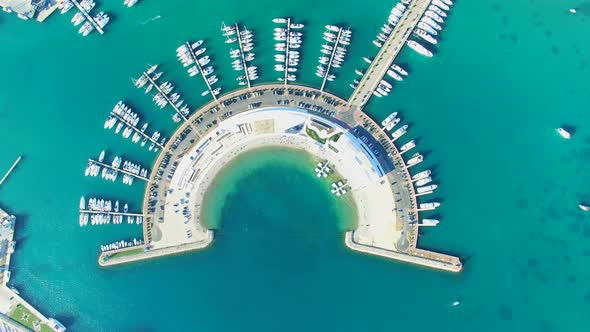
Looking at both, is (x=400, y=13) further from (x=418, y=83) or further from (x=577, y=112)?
(x=577, y=112)

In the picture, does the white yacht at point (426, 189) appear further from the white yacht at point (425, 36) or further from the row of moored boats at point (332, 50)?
the white yacht at point (425, 36)

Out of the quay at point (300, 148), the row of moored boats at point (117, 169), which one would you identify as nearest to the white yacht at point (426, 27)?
the quay at point (300, 148)

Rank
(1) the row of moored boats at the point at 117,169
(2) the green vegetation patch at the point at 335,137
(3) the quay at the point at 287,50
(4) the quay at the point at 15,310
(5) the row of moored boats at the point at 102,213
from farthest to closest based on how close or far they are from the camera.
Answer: (3) the quay at the point at 287,50
(1) the row of moored boats at the point at 117,169
(5) the row of moored boats at the point at 102,213
(4) the quay at the point at 15,310
(2) the green vegetation patch at the point at 335,137

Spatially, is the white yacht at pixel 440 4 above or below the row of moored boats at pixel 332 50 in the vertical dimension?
Result: above

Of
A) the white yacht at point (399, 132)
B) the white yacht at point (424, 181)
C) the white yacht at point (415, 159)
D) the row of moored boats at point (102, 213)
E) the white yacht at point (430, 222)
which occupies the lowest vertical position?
the row of moored boats at point (102, 213)

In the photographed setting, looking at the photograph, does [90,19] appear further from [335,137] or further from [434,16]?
[434,16]

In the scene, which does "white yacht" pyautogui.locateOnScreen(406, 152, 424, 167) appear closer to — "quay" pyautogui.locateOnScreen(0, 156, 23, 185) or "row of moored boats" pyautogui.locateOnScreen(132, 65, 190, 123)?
"row of moored boats" pyautogui.locateOnScreen(132, 65, 190, 123)

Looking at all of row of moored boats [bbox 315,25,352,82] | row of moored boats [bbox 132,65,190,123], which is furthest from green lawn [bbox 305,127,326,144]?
row of moored boats [bbox 132,65,190,123]

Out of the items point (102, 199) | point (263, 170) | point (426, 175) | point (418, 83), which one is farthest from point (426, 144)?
point (102, 199)
